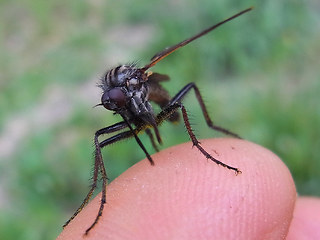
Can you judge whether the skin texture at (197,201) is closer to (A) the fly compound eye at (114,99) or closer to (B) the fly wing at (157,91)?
(A) the fly compound eye at (114,99)

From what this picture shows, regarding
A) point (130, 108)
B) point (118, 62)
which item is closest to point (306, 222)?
point (130, 108)

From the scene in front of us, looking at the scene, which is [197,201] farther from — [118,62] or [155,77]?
[118,62]

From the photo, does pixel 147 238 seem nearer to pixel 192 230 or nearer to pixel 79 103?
pixel 192 230

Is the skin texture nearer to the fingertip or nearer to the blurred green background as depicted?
the fingertip

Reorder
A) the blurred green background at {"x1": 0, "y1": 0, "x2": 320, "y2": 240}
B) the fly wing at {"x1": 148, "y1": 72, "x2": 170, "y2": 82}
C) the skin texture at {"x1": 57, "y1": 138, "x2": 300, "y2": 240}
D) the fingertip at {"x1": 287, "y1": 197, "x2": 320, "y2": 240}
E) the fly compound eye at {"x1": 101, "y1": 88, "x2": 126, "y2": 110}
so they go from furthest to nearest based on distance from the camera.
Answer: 1. the blurred green background at {"x1": 0, "y1": 0, "x2": 320, "y2": 240}
2. the fly wing at {"x1": 148, "y1": 72, "x2": 170, "y2": 82}
3. the fly compound eye at {"x1": 101, "y1": 88, "x2": 126, "y2": 110}
4. the fingertip at {"x1": 287, "y1": 197, "x2": 320, "y2": 240}
5. the skin texture at {"x1": 57, "y1": 138, "x2": 300, "y2": 240}

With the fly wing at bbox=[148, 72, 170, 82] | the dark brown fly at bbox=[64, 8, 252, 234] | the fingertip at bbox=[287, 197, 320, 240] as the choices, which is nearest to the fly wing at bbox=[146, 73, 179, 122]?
the fly wing at bbox=[148, 72, 170, 82]

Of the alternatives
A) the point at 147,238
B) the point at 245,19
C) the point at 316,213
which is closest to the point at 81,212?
the point at 147,238

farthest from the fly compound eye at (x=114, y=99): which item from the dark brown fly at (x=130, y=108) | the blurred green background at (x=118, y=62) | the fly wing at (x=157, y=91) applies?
the blurred green background at (x=118, y=62)
